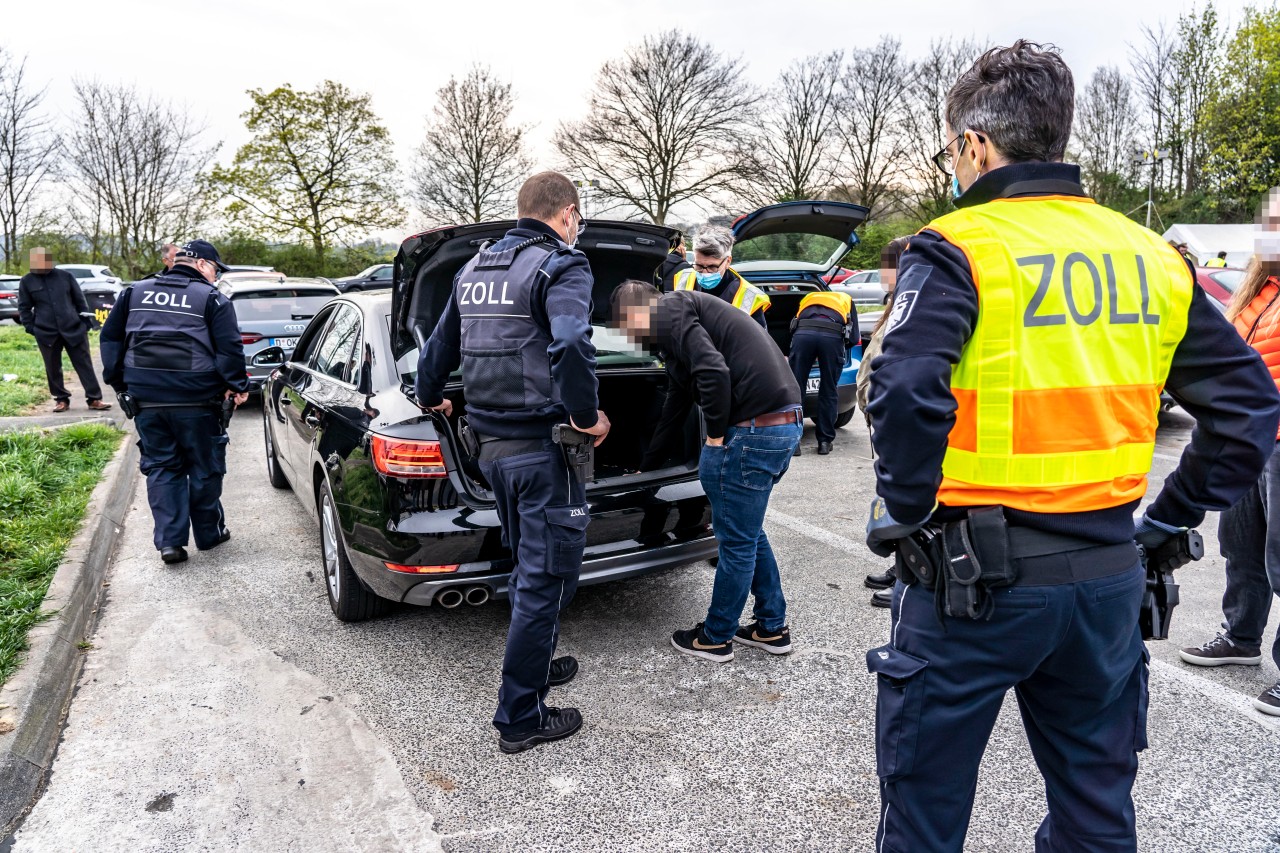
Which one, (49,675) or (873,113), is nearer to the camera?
(49,675)

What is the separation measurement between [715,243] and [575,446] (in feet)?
9.42

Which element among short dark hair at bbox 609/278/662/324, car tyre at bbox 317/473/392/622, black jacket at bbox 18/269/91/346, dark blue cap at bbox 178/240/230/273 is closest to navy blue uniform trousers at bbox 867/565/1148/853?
short dark hair at bbox 609/278/662/324

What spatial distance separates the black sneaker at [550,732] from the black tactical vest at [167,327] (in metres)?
3.17

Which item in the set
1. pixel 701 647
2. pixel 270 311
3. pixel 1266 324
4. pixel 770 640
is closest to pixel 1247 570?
pixel 1266 324

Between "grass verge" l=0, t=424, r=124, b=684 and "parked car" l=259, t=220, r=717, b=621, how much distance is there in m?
1.26

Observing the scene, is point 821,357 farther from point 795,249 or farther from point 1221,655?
point 1221,655

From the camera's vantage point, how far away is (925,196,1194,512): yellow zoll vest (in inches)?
58.6

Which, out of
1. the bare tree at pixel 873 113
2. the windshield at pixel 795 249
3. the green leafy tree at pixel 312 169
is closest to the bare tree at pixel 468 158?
the green leafy tree at pixel 312 169

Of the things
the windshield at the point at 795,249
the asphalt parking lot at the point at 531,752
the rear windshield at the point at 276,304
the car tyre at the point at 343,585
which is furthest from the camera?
the rear windshield at the point at 276,304

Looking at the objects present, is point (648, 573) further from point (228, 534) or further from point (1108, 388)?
point (228, 534)

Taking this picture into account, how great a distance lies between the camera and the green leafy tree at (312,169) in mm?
32844

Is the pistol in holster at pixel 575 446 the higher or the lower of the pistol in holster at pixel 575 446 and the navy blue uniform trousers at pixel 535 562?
the higher

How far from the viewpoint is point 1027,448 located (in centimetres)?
151

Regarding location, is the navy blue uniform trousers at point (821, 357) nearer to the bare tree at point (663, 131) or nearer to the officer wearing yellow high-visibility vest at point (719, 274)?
the officer wearing yellow high-visibility vest at point (719, 274)
